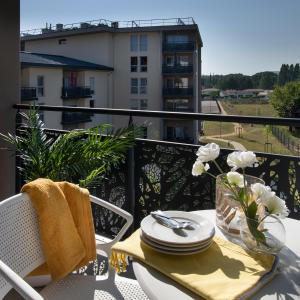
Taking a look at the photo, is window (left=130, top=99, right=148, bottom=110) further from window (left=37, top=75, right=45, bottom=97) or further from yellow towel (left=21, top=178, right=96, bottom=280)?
yellow towel (left=21, top=178, right=96, bottom=280)

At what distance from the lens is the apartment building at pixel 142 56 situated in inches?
799

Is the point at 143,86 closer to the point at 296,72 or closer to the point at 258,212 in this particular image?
the point at 296,72

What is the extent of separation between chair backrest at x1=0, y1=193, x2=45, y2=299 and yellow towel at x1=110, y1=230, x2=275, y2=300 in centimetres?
31

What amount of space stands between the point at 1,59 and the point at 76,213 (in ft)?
5.23

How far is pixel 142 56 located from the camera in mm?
21031

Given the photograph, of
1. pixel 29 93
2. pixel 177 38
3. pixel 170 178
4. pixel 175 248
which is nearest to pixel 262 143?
pixel 170 178

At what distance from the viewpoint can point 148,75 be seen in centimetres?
2117

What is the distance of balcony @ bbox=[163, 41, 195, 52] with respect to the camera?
20.5 m

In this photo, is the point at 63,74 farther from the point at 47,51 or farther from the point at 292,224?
the point at 292,224

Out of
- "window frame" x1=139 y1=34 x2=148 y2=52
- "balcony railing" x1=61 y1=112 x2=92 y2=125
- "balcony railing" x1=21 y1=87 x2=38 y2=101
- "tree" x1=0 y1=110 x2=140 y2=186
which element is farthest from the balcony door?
"tree" x1=0 y1=110 x2=140 y2=186

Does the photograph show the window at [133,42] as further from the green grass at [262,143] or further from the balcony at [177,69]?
the green grass at [262,143]

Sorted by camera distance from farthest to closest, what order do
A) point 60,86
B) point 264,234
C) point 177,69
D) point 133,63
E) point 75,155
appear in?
point 133,63 → point 177,69 → point 60,86 → point 75,155 → point 264,234

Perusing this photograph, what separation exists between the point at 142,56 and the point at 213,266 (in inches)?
824

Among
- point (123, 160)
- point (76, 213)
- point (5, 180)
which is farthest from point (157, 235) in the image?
point (5, 180)
